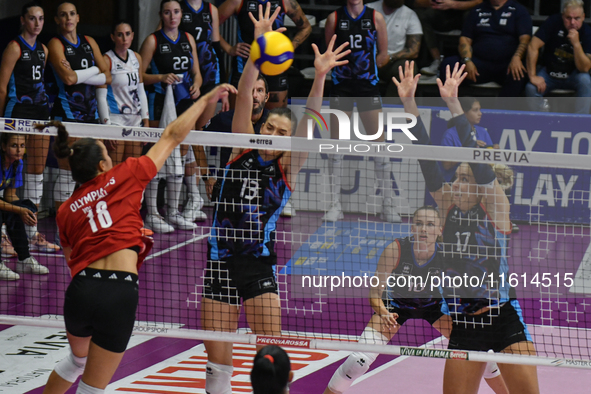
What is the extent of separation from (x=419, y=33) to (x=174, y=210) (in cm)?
474

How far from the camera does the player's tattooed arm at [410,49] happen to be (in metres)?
12.4

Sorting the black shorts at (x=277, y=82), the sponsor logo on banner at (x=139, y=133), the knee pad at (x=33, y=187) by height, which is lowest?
the knee pad at (x=33, y=187)

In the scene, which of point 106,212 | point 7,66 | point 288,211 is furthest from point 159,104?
point 106,212

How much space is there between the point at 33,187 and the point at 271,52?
202 inches

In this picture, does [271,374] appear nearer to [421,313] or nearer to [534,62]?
[421,313]

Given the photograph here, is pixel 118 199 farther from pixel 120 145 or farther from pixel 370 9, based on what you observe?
pixel 370 9

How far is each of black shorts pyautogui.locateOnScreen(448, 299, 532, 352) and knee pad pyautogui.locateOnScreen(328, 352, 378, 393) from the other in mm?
623

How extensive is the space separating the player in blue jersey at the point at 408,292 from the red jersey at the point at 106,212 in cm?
195

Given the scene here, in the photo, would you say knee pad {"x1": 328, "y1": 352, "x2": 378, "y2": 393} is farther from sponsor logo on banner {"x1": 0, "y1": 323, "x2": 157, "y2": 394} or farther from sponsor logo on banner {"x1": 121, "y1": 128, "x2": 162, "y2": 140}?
sponsor logo on banner {"x1": 0, "y1": 323, "x2": 157, "y2": 394}

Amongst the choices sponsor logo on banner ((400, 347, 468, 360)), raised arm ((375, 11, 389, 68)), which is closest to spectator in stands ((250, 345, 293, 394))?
sponsor logo on banner ((400, 347, 468, 360))

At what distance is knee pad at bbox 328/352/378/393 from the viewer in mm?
5707

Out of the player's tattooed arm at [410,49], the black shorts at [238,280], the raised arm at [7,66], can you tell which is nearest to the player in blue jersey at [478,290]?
the black shorts at [238,280]

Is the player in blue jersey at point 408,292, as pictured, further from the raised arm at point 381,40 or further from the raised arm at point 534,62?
the raised arm at point 534,62

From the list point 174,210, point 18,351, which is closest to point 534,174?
point 174,210
